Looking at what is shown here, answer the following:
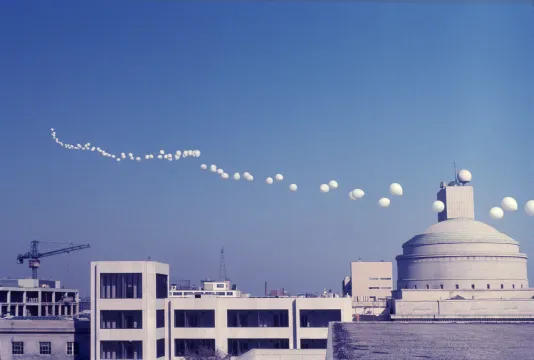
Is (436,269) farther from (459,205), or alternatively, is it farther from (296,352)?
(296,352)

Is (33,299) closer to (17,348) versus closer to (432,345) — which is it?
(17,348)

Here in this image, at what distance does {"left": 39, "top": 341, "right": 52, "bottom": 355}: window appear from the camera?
73.1 m

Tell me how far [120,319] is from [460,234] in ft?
203

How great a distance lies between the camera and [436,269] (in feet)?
378

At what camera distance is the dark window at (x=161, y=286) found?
74.3 m

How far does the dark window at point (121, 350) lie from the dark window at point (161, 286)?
5646 mm

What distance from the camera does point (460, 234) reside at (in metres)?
116

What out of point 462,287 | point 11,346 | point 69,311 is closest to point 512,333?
point 11,346

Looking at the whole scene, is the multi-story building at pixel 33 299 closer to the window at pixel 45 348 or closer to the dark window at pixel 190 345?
the window at pixel 45 348

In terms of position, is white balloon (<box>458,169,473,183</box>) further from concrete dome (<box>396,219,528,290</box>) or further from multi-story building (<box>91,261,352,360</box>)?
multi-story building (<box>91,261,352,360</box>)

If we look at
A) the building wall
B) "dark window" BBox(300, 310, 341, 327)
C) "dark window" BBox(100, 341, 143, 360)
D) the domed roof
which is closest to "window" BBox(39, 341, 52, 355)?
"dark window" BBox(100, 341, 143, 360)

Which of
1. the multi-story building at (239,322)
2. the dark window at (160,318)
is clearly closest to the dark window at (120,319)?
the multi-story building at (239,322)

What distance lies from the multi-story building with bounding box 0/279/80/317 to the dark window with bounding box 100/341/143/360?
5703cm

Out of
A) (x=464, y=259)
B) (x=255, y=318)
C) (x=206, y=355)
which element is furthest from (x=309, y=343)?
(x=464, y=259)
